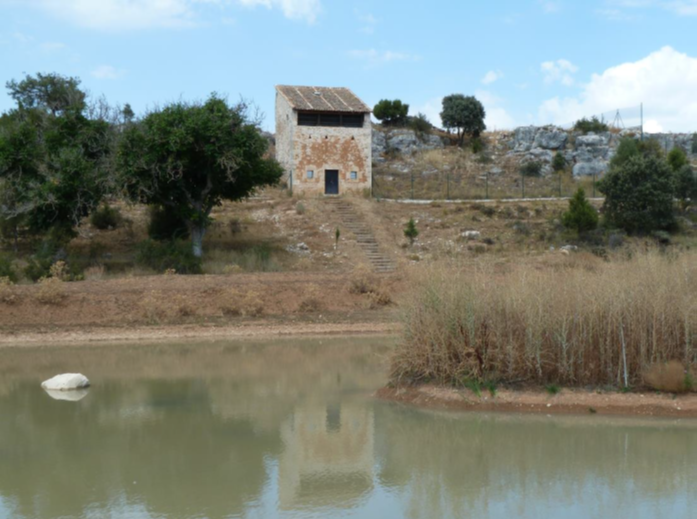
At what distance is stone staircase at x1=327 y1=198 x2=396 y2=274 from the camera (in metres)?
36.4

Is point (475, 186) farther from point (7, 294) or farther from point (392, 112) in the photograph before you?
point (7, 294)

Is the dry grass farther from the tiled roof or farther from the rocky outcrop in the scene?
the rocky outcrop

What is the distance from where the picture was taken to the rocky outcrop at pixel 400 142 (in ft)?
203

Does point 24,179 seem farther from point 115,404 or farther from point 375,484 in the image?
point 375,484

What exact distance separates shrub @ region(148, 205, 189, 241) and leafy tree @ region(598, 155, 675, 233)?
22.7m

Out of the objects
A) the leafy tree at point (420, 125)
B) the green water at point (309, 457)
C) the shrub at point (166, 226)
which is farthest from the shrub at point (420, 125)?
the green water at point (309, 457)

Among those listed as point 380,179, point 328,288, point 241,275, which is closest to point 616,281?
point 328,288

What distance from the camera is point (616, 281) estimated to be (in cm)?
1522

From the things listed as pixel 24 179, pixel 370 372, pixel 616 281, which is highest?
pixel 24 179

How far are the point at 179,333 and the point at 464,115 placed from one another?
45.8 metres


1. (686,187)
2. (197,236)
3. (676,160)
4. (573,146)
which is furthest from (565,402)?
(573,146)

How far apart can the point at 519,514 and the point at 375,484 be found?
2.32 m

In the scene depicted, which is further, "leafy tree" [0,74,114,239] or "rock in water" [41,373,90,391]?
"leafy tree" [0,74,114,239]

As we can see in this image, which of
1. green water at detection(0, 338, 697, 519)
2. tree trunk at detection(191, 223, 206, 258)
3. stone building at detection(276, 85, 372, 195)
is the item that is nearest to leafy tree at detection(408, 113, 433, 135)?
stone building at detection(276, 85, 372, 195)
